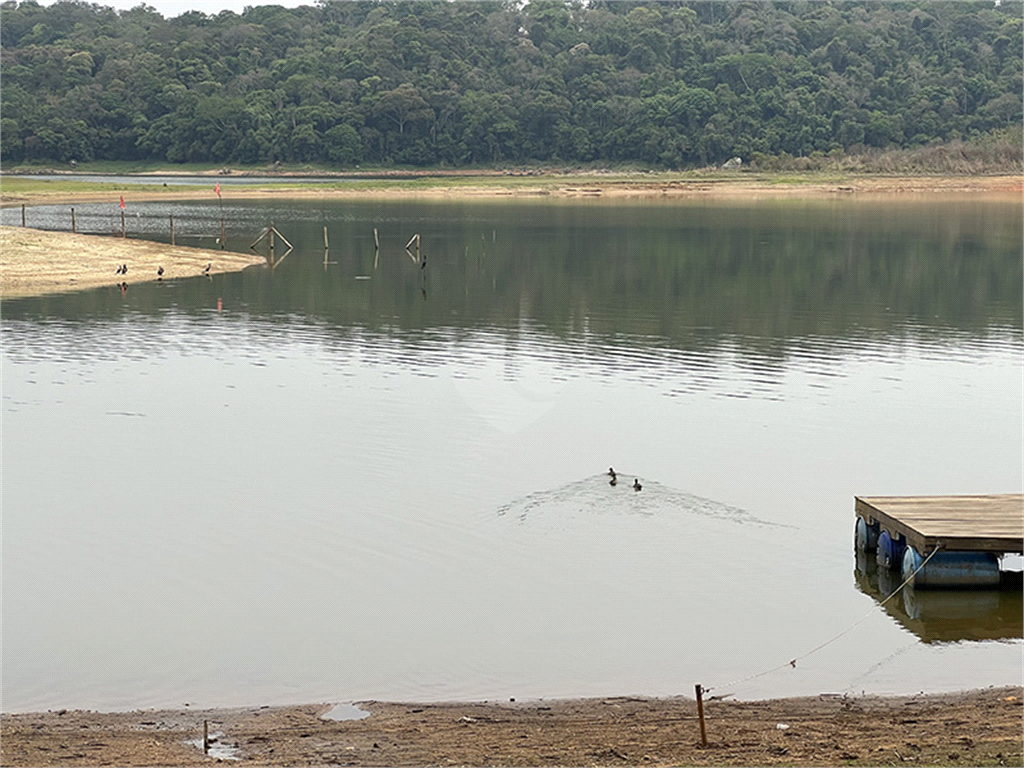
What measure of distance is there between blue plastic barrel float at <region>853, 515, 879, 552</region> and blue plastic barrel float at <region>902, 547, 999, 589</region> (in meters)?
1.77

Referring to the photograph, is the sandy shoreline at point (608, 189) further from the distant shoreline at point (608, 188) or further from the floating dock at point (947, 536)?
the floating dock at point (947, 536)

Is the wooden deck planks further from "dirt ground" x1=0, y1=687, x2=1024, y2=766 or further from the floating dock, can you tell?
"dirt ground" x1=0, y1=687, x2=1024, y2=766

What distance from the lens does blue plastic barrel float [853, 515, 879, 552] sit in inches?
940

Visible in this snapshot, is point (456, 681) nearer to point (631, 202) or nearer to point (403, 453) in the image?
point (403, 453)

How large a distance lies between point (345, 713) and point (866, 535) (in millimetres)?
10506

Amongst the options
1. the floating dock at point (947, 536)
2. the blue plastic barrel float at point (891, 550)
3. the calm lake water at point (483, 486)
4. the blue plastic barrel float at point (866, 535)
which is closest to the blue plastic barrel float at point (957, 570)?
Answer: the floating dock at point (947, 536)

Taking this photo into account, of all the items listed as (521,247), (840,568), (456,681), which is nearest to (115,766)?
(456,681)

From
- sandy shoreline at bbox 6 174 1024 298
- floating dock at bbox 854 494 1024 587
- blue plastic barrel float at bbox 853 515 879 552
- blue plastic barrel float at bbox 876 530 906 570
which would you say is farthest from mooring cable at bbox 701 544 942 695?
sandy shoreline at bbox 6 174 1024 298

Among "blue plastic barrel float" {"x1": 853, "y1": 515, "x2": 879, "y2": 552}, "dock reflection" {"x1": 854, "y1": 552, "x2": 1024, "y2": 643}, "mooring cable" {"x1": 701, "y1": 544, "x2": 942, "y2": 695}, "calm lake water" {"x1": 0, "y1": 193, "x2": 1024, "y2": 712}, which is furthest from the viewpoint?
"blue plastic barrel float" {"x1": 853, "y1": 515, "x2": 879, "y2": 552}

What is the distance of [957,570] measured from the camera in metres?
21.9

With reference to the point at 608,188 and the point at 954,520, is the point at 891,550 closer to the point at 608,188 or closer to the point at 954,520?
the point at 954,520

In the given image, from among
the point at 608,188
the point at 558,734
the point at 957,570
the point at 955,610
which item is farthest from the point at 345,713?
the point at 608,188

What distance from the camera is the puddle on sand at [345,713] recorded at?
16734mm

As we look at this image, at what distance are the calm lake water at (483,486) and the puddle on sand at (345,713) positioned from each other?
1.70 feet
